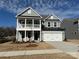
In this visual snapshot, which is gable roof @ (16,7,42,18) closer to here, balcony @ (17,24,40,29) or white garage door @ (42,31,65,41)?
balcony @ (17,24,40,29)

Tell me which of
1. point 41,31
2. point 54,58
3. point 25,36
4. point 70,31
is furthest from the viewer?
point 70,31

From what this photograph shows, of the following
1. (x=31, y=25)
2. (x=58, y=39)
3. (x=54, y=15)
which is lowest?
(x=58, y=39)

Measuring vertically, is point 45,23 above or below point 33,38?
above

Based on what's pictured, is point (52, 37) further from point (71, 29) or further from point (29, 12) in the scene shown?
point (71, 29)

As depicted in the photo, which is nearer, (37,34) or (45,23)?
(37,34)

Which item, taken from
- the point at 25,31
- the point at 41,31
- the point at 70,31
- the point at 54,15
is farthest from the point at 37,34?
the point at 70,31

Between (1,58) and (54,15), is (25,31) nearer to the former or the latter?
(54,15)

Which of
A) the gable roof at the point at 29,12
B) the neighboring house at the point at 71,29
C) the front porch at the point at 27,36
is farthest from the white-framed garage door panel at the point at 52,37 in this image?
the neighboring house at the point at 71,29

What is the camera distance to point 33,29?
36062mm

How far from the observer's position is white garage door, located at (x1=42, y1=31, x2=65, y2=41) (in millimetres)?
38875

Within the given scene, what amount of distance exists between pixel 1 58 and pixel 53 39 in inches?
1083

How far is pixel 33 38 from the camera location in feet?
120

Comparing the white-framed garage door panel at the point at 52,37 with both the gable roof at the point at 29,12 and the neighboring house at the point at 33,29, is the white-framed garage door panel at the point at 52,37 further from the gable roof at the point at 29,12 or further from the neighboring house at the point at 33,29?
the gable roof at the point at 29,12

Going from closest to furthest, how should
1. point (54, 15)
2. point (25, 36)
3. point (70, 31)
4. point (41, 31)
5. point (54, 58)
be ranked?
point (54, 58) → point (25, 36) → point (41, 31) → point (54, 15) → point (70, 31)
